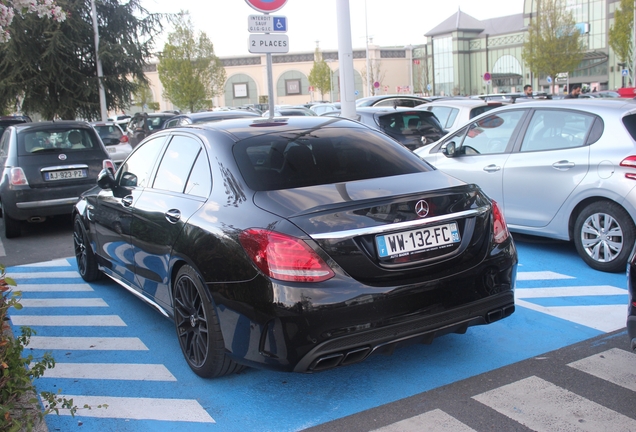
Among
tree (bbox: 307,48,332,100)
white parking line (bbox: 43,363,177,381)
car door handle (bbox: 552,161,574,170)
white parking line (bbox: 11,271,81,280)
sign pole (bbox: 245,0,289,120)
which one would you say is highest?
tree (bbox: 307,48,332,100)

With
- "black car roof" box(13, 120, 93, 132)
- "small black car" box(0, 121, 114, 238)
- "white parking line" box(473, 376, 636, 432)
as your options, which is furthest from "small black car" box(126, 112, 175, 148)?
"white parking line" box(473, 376, 636, 432)

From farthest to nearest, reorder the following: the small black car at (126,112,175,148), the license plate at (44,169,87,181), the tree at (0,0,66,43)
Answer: the small black car at (126,112,175,148) < the license plate at (44,169,87,181) < the tree at (0,0,66,43)

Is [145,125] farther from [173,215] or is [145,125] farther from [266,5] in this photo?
[173,215]

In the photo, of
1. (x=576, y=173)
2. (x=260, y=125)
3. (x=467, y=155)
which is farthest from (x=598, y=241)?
(x=260, y=125)

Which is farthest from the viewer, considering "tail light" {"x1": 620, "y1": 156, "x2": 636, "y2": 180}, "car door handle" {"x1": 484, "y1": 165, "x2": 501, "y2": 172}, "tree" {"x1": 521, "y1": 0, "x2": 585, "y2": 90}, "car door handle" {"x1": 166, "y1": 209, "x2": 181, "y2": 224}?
"tree" {"x1": 521, "y1": 0, "x2": 585, "y2": 90}

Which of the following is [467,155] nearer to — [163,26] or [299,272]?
[299,272]

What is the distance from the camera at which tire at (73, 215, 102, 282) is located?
260 inches

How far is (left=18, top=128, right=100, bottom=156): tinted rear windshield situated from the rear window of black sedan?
A: 664cm

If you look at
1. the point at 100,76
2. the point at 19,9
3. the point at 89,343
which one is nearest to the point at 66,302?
the point at 89,343

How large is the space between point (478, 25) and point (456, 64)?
343 inches

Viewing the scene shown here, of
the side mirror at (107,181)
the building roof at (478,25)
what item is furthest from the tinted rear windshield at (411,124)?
the building roof at (478,25)

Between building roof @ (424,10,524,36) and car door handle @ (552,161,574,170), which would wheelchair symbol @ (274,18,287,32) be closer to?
car door handle @ (552,161,574,170)

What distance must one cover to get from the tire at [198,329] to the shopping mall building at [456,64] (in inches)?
2039

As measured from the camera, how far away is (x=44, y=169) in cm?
963
